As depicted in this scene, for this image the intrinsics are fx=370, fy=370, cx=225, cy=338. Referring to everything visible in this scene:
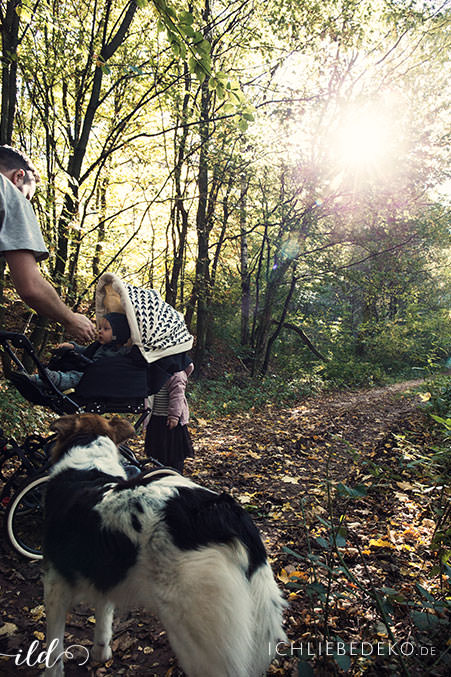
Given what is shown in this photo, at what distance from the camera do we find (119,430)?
260 centimetres

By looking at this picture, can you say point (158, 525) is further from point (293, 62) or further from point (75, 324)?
point (293, 62)

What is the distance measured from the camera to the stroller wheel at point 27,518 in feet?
8.93

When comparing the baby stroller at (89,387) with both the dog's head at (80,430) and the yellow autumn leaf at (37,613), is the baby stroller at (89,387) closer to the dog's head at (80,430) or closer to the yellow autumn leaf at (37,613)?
the yellow autumn leaf at (37,613)

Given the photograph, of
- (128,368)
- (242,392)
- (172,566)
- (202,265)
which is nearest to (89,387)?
(128,368)

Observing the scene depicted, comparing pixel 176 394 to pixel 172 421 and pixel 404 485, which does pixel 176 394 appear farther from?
pixel 404 485

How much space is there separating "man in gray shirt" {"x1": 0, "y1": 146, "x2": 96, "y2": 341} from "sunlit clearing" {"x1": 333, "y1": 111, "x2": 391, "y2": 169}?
1256 cm

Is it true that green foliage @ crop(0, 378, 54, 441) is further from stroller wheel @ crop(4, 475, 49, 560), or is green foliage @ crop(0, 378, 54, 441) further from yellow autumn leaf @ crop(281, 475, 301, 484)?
yellow autumn leaf @ crop(281, 475, 301, 484)

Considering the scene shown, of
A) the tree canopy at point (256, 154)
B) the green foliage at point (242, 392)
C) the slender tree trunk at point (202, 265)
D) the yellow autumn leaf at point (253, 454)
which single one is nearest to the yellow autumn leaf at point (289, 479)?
the yellow autumn leaf at point (253, 454)

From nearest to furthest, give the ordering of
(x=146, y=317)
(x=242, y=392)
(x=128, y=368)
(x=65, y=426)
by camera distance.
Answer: (x=65, y=426), (x=128, y=368), (x=146, y=317), (x=242, y=392)

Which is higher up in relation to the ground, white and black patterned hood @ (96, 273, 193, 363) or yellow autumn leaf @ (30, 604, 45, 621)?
white and black patterned hood @ (96, 273, 193, 363)

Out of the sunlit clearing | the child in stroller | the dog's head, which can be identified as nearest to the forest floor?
the dog's head

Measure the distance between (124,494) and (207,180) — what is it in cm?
1129

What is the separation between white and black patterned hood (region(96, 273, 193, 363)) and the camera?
325cm

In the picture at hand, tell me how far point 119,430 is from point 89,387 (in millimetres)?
663
